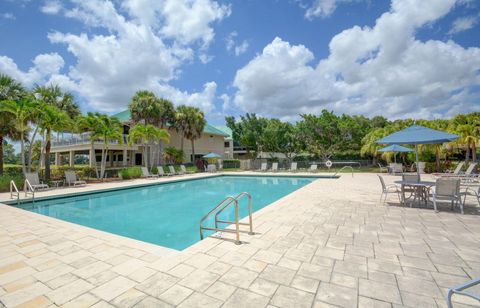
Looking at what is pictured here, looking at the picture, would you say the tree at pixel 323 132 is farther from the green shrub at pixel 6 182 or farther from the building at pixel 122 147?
the green shrub at pixel 6 182

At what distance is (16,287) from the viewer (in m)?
2.88

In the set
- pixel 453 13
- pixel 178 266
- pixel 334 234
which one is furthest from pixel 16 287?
pixel 453 13

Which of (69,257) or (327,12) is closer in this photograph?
(69,257)

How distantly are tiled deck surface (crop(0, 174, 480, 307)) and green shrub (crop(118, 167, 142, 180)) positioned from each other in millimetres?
12515

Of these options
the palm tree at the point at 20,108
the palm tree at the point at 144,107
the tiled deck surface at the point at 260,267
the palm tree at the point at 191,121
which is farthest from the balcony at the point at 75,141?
the tiled deck surface at the point at 260,267

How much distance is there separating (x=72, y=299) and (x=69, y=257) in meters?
1.46

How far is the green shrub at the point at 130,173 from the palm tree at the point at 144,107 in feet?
23.0

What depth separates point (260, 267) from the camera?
319 cm

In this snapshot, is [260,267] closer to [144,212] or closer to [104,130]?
[144,212]

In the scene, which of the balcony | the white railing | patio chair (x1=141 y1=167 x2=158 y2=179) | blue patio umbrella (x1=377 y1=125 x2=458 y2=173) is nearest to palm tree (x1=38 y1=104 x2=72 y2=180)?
patio chair (x1=141 y1=167 x2=158 y2=179)

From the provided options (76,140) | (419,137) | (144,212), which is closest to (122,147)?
(76,140)

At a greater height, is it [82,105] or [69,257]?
[82,105]

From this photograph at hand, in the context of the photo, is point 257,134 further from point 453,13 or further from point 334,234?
point 334,234

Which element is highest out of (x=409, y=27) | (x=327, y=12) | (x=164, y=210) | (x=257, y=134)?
(x=327, y=12)
